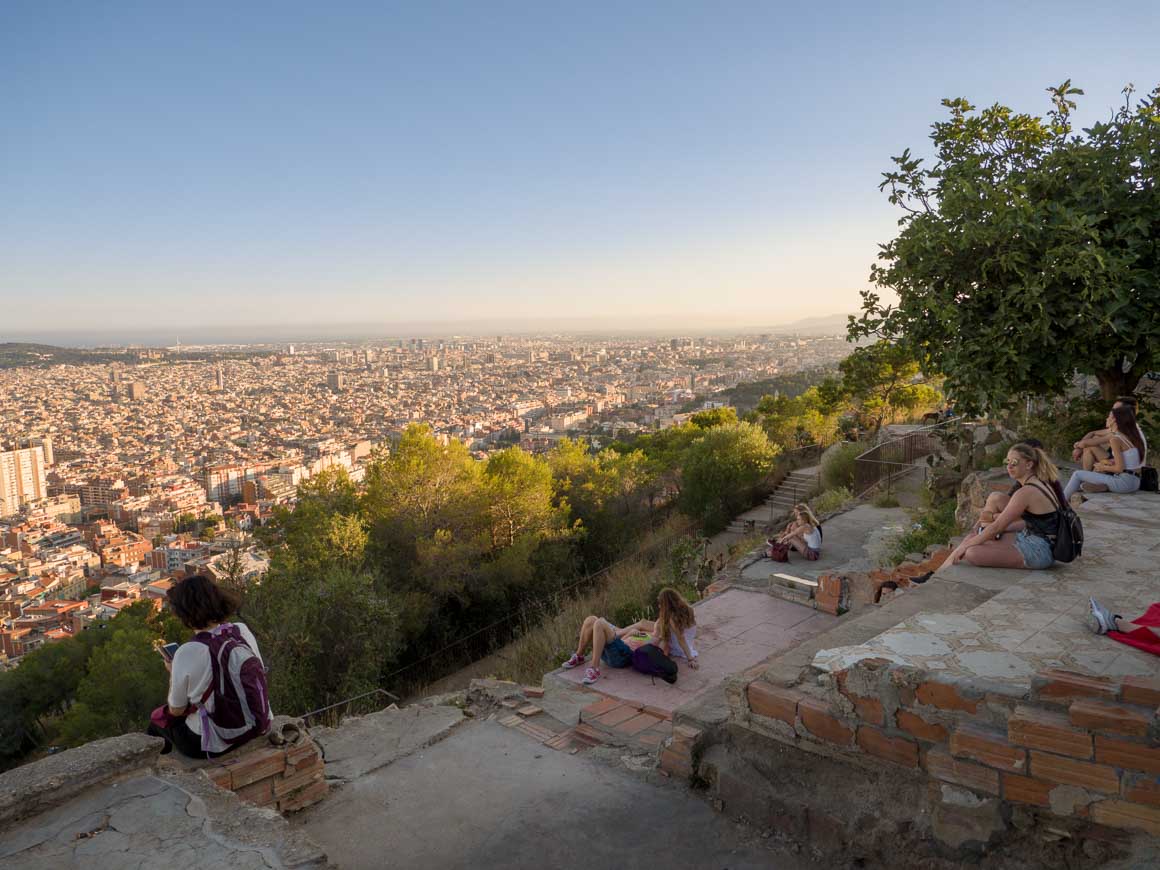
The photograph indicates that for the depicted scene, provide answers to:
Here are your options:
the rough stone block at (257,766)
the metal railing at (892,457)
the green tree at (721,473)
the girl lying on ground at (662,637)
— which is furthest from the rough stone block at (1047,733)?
the green tree at (721,473)

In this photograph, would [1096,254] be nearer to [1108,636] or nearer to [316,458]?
[1108,636]

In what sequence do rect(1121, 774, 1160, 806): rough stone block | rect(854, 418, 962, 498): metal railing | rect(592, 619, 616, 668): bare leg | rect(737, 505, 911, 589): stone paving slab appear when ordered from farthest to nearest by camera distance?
1. rect(854, 418, 962, 498): metal railing
2. rect(737, 505, 911, 589): stone paving slab
3. rect(592, 619, 616, 668): bare leg
4. rect(1121, 774, 1160, 806): rough stone block

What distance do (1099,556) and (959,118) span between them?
546cm

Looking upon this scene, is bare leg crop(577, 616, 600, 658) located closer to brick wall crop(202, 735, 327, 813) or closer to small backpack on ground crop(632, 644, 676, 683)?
small backpack on ground crop(632, 644, 676, 683)

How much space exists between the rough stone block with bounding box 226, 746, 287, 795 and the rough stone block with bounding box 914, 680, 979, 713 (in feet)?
10.1

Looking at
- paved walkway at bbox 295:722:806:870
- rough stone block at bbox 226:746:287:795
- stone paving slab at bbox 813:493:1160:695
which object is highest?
stone paving slab at bbox 813:493:1160:695

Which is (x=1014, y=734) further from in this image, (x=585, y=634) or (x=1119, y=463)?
(x=1119, y=463)

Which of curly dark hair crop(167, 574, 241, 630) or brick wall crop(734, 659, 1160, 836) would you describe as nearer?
brick wall crop(734, 659, 1160, 836)

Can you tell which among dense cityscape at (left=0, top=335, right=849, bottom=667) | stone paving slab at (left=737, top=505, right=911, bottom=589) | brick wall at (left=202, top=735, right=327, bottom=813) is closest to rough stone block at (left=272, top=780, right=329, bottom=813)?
brick wall at (left=202, top=735, right=327, bottom=813)

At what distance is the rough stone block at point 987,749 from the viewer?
8.98 feet

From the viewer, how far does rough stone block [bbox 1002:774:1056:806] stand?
105 inches

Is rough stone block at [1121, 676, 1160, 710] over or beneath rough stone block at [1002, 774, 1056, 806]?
over

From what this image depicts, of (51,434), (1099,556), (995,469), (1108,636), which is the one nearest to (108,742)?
(1108,636)

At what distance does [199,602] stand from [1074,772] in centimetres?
371
